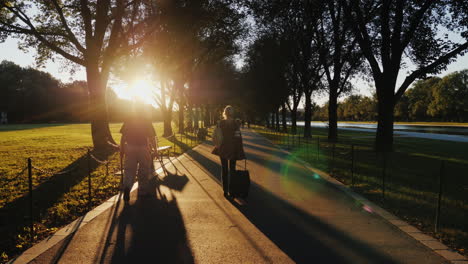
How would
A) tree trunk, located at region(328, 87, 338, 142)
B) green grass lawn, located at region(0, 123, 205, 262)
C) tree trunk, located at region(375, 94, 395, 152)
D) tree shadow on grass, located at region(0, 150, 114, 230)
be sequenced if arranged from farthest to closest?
tree trunk, located at region(328, 87, 338, 142) → tree trunk, located at region(375, 94, 395, 152) → tree shadow on grass, located at region(0, 150, 114, 230) → green grass lawn, located at region(0, 123, 205, 262)

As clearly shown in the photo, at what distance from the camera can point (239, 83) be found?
47969 mm

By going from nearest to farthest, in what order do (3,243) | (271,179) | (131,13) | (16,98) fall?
(3,243)
(271,179)
(131,13)
(16,98)

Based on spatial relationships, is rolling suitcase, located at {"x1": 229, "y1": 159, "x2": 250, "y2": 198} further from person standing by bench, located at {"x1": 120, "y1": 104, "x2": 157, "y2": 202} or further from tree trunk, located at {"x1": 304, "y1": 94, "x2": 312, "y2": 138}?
tree trunk, located at {"x1": 304, "y1": 94, "x2": 312, "y2": 138}

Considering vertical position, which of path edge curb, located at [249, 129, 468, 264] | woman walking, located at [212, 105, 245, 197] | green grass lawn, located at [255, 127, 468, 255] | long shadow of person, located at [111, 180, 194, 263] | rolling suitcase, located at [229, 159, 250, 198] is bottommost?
green grass lawn, located at [255, 127, 468, 255]

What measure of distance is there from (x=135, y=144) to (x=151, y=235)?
2.41m

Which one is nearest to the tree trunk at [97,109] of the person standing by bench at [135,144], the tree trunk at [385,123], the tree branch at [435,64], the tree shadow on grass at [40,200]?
the tree shadow on grass at [40,200]

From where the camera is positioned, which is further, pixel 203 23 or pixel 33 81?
pixel 33 81

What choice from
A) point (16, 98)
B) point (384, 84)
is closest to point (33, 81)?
point (16, 98)

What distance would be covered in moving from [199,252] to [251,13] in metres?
19.2

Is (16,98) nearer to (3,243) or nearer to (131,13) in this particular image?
(131,13)

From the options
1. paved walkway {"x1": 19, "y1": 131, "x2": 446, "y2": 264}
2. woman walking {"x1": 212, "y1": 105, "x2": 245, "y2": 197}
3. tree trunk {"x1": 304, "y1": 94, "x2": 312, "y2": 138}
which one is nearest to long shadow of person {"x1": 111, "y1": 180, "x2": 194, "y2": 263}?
paved walkway {"x1": 19, "y1": 131, "x2": 446, "y2": 264}

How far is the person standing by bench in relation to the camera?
6211mm

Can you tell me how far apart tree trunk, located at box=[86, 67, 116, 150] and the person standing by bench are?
9.43 meters

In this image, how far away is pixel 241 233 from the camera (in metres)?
4.46
